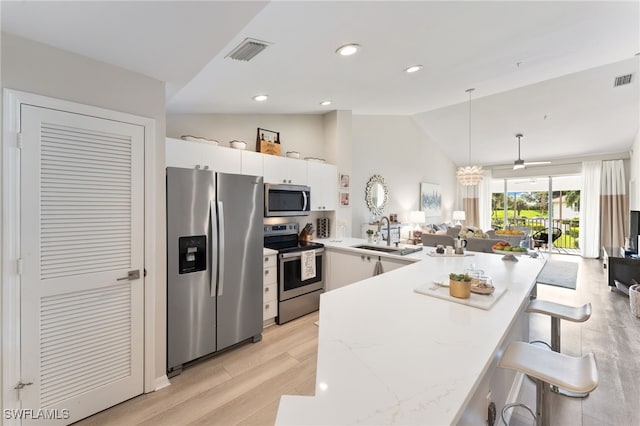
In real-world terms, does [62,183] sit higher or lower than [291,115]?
lower

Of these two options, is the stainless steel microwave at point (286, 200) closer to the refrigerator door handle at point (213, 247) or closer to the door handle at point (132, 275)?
the refrigerator door handle at point (213, 247)

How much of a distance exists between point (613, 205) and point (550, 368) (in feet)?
27.9

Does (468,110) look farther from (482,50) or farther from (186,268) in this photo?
(186,268)

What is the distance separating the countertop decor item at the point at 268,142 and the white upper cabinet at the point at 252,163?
0.31 m

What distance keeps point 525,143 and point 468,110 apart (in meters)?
2.23

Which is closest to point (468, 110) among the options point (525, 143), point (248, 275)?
point (525, 143)

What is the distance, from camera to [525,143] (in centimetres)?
706

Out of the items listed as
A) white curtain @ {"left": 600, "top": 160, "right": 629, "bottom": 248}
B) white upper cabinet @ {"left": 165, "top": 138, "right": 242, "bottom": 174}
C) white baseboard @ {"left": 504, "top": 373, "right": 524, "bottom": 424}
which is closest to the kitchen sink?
white baseboard @ {"left": 504, "top": 373, "right": 524, "bottom": 424}

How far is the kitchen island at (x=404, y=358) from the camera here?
705 millimetres

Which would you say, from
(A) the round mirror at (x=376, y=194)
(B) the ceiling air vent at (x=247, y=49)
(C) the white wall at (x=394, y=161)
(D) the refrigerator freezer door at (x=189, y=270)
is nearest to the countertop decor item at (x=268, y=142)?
(D) the refrigerator freezer door at (x=189, y=270)

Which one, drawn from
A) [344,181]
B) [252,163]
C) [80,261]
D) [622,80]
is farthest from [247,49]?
[622,80]

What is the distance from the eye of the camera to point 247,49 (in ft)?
6.91

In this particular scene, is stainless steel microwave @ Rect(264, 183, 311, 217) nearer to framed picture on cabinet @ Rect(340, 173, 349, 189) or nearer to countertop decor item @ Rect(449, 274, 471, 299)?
framed picture on cabinet @ Rect(340, 173, 349, 189)

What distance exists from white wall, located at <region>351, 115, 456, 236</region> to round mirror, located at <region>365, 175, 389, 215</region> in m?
0.12
